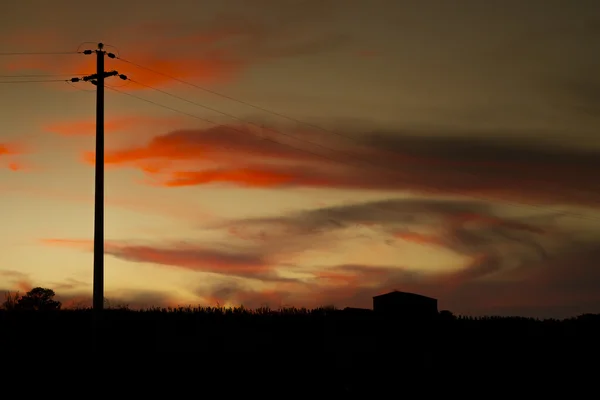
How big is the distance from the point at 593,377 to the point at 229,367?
660 inches

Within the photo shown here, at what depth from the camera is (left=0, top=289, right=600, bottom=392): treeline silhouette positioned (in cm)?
3450

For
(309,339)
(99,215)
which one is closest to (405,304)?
(309,339)

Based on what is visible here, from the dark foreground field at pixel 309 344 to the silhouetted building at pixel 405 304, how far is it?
12104mm

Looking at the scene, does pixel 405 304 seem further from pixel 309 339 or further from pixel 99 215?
pixel 99 215

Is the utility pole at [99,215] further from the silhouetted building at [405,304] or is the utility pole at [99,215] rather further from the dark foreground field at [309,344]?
the silhouetted building at [405,304]

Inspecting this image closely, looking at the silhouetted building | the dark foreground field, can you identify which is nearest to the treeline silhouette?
the dark foreground field

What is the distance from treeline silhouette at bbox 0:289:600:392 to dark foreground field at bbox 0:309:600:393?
0.05 metres

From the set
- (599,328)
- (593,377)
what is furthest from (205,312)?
(599,328)

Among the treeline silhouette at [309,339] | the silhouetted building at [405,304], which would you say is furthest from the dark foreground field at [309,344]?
the silhouetted building at [405,304]

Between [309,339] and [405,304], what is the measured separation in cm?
2508

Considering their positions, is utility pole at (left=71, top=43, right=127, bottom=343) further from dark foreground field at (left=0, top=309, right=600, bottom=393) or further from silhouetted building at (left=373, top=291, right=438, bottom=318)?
silhouetted building at (left=373, top=291, right=438, bottom=318)

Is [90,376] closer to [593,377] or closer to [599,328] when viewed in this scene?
[593,377]

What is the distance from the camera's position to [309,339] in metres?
38.6

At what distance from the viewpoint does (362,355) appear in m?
36.4
